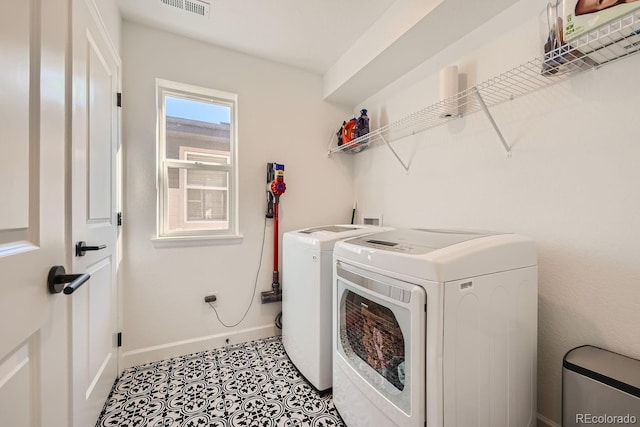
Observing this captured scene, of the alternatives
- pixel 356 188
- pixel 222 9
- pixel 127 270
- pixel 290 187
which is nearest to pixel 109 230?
pixel 127 270

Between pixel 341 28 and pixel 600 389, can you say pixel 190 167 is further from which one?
pixel 600 389

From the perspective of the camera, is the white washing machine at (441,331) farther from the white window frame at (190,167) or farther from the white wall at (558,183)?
the white window frame at (190,167)

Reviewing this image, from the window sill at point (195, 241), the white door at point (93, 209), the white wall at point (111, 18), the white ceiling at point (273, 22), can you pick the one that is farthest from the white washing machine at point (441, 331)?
the white wall at point (111, 18)

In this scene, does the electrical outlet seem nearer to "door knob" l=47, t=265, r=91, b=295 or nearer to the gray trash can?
"door knob" l=47, t=265, r=91, b=295

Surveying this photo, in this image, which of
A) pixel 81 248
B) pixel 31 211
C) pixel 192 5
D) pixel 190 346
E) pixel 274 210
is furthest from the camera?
pixel 274 210

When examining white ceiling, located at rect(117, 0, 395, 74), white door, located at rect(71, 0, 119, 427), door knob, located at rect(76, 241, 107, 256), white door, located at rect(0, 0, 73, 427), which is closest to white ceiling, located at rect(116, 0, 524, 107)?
white ceiling, located at rect(117, 0, 395, 74)

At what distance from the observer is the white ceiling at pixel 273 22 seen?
1.77 meters

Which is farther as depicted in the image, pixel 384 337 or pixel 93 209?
pixel 93 209

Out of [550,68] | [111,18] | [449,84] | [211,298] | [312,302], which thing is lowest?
[211,298]

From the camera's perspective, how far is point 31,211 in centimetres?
66

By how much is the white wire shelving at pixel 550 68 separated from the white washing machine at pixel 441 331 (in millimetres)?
797

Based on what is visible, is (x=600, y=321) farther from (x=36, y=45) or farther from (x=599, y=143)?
(x=36, y=45)

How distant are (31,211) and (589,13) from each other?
6.28 feet

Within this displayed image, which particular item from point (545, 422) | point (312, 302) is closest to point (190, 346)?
point (312, 302)
